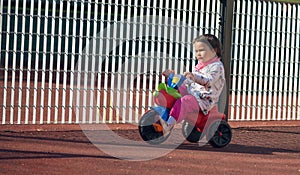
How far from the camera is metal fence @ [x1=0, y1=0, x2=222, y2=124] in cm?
1186

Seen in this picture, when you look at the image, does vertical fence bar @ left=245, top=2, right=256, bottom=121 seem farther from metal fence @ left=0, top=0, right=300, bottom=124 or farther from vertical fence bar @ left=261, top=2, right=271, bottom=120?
vertical fence bar @ left=261, top=2, right=271, bottom=120

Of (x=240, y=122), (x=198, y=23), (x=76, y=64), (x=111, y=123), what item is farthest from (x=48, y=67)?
(x=240, y=122)

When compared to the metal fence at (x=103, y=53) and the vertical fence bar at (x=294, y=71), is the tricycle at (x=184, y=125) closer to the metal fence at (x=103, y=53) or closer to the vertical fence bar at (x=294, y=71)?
the metal fence at (x=103, y=53)

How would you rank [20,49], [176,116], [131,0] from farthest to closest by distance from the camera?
[131,0] < [20,49] < [176,116]

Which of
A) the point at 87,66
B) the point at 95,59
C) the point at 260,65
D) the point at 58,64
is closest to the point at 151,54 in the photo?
the point at 95,59

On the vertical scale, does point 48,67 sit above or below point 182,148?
above

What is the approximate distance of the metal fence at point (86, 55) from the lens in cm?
1186

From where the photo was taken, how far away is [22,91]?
1193cm

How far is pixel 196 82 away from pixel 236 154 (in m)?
0.87

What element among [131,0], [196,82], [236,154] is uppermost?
[131,0]

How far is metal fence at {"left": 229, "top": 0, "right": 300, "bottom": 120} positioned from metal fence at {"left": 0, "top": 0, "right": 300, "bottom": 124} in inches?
0.8

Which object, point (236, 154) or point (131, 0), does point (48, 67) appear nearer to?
point (131, 0)

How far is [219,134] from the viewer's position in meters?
10.8

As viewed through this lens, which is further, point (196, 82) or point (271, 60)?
point (271, 60)
